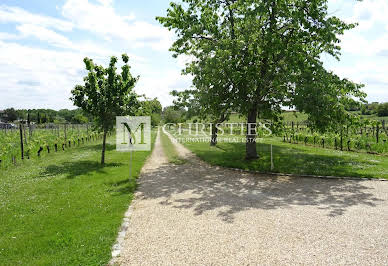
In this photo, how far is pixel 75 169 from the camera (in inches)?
557

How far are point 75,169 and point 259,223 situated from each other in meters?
11.0

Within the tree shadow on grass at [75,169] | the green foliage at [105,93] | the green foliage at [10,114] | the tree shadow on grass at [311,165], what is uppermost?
the green foliage at [10,114]

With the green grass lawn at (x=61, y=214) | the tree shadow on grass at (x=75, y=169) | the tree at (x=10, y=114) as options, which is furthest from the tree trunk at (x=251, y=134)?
the tree at (x=10, y=114)

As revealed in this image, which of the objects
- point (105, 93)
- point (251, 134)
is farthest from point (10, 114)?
point (251, 134)

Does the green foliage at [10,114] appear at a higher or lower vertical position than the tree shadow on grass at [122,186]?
higher

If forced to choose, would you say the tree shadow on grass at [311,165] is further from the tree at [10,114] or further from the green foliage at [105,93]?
the tree at [10,114]

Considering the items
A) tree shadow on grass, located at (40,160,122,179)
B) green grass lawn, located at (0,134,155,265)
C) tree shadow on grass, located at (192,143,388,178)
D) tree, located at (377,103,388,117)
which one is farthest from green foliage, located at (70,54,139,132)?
→ tree, located at (377,103,388,117)

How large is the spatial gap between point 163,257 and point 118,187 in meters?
6.16

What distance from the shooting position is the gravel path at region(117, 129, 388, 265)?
513 centimetres

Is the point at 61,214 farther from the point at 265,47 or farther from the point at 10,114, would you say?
the point at 10,114

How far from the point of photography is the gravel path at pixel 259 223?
5.13 metres

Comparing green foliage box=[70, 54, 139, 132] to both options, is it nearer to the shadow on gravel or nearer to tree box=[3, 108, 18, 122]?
the shadow on gravel

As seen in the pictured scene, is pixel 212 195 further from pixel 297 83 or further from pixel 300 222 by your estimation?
pixel 297 83

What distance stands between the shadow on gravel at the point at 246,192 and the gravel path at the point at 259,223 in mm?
31
